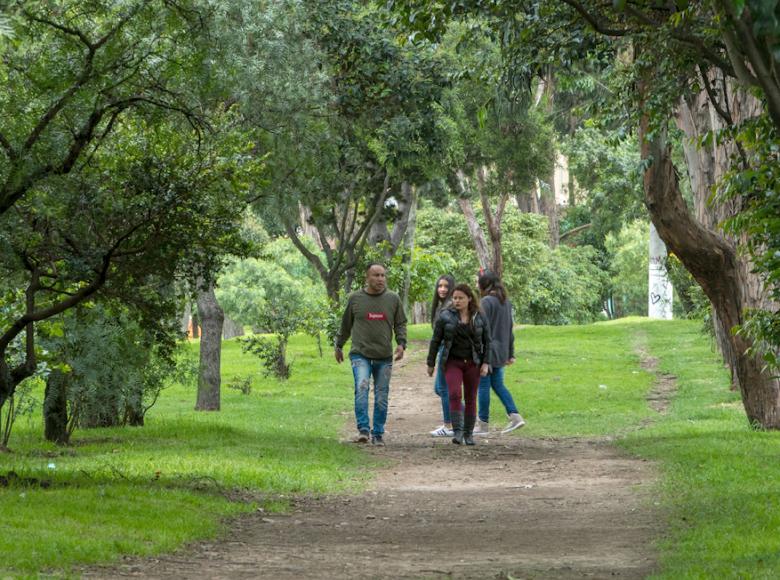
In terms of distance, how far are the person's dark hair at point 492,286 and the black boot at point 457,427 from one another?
72.1 inches

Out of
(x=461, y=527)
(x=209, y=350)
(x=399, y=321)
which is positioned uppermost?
(x=399, y=321)

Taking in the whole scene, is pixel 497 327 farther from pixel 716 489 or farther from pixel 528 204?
pixel 528 204

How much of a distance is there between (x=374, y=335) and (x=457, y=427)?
136 cm

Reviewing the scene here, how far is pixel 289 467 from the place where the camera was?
42.0ft

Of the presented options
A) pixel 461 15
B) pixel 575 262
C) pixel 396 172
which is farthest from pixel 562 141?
pixel 461 15

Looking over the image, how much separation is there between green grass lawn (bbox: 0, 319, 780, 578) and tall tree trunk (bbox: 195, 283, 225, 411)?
407 mm

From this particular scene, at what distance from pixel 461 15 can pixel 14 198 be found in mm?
4867

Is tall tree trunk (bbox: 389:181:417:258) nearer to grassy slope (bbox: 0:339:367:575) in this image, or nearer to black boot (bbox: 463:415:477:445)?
grassy slope (bbox: 0:339:367:575)

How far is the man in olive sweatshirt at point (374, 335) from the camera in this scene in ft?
49.0

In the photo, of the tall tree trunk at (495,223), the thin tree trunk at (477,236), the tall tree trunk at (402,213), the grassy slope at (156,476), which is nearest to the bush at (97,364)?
the grassy slope at (156,476)

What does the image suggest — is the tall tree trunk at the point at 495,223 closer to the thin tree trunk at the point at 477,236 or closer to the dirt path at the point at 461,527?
the thin tree trunk at the point at 477,236

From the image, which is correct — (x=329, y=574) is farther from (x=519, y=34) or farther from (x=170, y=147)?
(x=519, y=34)

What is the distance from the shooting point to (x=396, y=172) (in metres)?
23.2

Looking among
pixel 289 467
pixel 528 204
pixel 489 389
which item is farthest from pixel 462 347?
pixel 528 204
